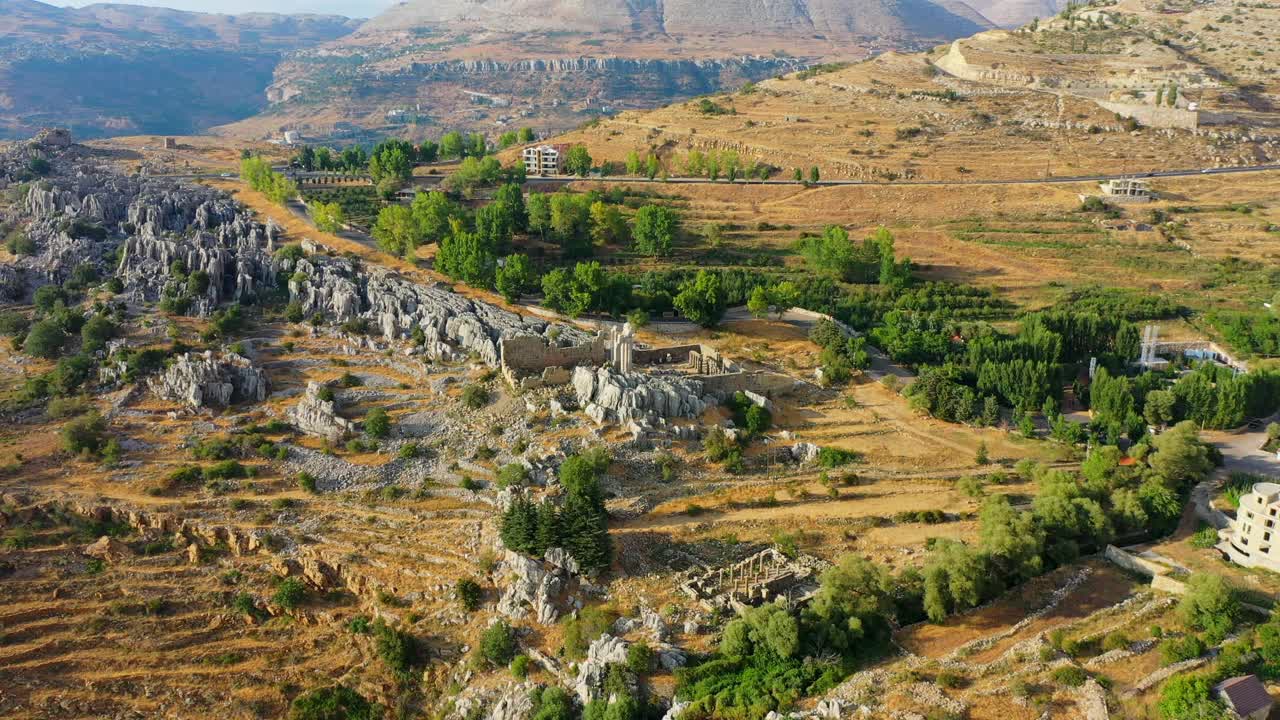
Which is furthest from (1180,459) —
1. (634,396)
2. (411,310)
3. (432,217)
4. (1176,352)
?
(432,217)

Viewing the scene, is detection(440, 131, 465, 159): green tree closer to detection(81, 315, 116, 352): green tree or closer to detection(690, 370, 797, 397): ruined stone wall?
detection(81, 315, 116, 352): green tree

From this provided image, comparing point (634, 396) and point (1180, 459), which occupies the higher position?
point (634, 396)

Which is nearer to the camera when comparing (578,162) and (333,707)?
(333,707)

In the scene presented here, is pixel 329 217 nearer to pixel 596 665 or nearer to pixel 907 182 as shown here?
pixel 907 182

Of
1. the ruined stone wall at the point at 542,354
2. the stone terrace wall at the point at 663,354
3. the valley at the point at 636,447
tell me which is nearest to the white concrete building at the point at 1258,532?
the valley at the point at 636,447

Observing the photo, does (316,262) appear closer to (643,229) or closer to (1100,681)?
(643,229)

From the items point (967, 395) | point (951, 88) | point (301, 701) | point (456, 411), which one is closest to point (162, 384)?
point (456, 411)

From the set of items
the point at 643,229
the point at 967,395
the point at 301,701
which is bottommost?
the point at 301,701
